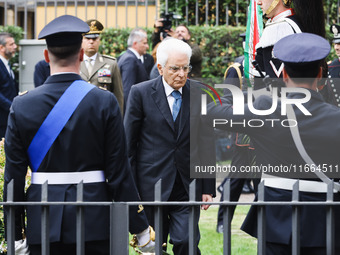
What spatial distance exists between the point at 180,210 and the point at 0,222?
124 centimetres

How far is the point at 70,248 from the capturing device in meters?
3.82

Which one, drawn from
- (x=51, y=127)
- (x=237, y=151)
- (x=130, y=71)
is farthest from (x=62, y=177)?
(x=130, y=71)

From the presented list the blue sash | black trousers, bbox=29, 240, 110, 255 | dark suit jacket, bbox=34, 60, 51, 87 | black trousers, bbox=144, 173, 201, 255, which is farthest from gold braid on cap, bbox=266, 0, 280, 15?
dark suit jacket, bbox=34, 60, 51, 87

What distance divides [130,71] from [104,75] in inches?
52.4

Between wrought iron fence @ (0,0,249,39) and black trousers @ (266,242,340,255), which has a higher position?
wrought iron fence @ (0,0,249,39)

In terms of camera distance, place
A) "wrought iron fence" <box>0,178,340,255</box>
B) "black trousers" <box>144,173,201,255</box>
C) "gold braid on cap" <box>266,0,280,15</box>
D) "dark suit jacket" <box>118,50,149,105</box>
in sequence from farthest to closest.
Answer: "dark suit jacket" <box>118,50,149,105</box> → "black trousers" <box>144,173,201,255</box> → "gold braid on cap" <box>266,0,280,15</box> → "wrought iron fence" <box>0,178,340,255</box>

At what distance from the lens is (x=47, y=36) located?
3.89 metres

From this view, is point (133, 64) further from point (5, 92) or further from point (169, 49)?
point (169, 49)

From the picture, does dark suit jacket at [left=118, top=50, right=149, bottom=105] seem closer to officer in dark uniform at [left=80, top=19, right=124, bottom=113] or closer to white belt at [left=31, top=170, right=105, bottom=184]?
officer in dark uniform at [left=80, top=19, right=124, bottom=113]

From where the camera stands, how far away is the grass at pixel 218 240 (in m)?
6.70

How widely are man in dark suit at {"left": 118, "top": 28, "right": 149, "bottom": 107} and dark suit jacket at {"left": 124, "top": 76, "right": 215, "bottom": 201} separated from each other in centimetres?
392

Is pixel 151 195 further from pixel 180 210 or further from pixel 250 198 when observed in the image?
pixel 250 198

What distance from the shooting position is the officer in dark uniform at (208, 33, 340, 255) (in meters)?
3.62

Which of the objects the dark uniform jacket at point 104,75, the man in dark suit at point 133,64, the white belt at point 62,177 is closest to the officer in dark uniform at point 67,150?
the white belt at point 62,177
